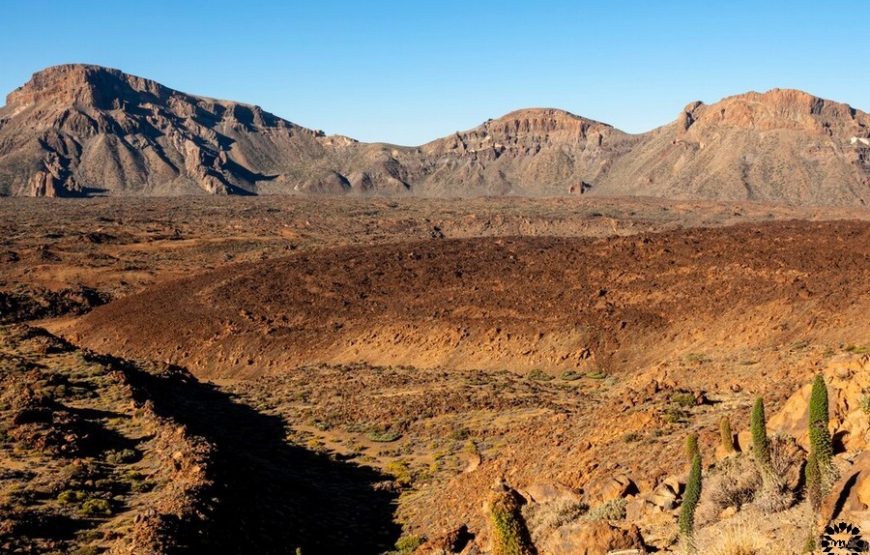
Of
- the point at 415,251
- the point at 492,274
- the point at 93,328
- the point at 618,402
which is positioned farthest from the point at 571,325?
the point at 93,328

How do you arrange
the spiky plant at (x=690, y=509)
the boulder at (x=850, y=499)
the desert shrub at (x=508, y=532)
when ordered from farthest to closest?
the spiky plant at (x=690, y=509) → the desert shrub at (x=508, y=532) → the boulder at (x=850, y=499)

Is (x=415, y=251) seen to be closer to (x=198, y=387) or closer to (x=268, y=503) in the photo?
(x=198, y=387)

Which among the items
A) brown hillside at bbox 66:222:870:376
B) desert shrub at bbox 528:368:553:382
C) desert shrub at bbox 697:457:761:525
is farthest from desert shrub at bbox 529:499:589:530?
brown hillside at bbox 66:222:870:376

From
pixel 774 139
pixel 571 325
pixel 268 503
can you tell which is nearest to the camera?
pixel 268 503

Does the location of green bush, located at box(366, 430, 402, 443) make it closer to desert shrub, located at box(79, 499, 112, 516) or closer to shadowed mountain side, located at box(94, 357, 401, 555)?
shadowed mountain side, located at box(94, 357, 401, 555)

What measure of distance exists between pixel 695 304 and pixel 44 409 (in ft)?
96.8

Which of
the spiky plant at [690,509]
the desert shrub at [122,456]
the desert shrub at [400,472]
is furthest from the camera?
the desert shrub at [400,472]

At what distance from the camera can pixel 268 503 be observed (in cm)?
2041

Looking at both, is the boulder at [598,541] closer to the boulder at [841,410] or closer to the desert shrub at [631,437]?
the boulder at [841,410]

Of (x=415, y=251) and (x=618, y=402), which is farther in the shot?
(x=415, y=251)

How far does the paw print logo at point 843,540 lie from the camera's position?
878 centimetres

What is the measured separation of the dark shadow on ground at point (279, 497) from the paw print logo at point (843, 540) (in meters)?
11.4

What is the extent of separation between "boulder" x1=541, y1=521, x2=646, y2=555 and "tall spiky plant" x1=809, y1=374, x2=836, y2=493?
9.07ft

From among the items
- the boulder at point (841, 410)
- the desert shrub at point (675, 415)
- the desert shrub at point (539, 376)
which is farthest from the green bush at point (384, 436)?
the boulder at point (841, 410)
